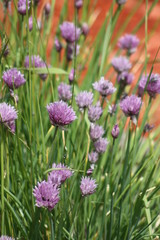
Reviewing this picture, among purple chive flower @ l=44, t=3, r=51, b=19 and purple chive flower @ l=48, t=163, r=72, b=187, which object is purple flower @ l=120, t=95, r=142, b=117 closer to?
purple chive flower @ l=48, t=163, r=72, b=187

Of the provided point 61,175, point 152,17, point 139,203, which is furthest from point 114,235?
point 152,17

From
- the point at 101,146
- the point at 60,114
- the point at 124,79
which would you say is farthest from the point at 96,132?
the point at 124,79

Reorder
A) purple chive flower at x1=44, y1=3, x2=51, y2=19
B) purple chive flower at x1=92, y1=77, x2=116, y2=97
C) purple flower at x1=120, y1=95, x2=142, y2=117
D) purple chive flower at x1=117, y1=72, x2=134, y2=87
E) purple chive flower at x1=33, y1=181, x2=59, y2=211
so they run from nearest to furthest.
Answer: purple chive flower at x1=33, y1=181, x2=59, y2=211, purple flower at x1=120, y1=95, x2=142, y2=117, purple chive flower at x1=92, y1=77, x2=116, y2=97, purple chive flower at x1=117, y1=72, x2=134, y2=87, purple chive flower at x1=44, y1=3, x2=51, y2=19

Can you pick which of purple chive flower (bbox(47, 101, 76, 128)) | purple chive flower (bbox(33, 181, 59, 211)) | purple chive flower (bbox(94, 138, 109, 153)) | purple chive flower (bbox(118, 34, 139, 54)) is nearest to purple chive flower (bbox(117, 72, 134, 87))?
purple chive flower (bbox(118, 34, 139, 54))

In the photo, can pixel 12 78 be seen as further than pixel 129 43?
No

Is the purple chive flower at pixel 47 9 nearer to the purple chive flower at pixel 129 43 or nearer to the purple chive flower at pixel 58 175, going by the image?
the purple chive flower at pixel 129 43

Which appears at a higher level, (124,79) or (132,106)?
(124,79)

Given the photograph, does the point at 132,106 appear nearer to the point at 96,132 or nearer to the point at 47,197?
the point at 96,132

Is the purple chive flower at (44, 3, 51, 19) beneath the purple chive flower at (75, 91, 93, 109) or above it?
above

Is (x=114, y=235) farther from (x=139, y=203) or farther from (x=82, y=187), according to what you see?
(x=82, y=187)

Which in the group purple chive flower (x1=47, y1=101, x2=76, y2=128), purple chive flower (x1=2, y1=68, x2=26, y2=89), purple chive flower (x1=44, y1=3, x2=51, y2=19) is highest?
purple chive flower (x1=44, y1=3, x2=51, y2=19)

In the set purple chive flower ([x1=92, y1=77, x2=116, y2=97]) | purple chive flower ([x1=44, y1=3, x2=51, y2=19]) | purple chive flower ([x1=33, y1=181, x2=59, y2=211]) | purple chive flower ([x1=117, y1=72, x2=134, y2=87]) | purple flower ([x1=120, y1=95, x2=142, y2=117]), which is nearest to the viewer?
purple chive flower ([x1=33, y1=181, x2=59, y2=211])
